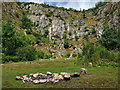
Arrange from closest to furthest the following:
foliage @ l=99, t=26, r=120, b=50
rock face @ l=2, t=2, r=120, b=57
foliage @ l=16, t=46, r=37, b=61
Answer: foliage @ l=16, t=46, r=37, b=61
foliage @ l=99, t=26, r=120, b=50
rock face @ l=2, t=2, r=120, b=57

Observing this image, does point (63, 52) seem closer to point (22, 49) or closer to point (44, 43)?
point (44, 43)

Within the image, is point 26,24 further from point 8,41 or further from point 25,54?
point 25,54

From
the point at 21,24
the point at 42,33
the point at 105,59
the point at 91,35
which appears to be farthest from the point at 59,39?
the point at 105,59

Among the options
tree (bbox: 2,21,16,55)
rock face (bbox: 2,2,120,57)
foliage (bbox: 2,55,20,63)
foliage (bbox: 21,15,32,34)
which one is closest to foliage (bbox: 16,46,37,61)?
foliage (bbox: 2,55,20,63)

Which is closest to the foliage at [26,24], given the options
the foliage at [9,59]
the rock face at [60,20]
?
the rock face at [60,20]

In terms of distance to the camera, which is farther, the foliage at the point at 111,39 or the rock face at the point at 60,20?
the rock face at the point at 60,20

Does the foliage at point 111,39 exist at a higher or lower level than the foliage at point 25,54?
higher

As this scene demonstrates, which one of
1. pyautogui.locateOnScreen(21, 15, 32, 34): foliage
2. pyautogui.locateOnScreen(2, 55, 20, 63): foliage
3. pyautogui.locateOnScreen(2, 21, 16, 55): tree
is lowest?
pyautogui.locateOnScreen(2, 55, 20, 63): foliage

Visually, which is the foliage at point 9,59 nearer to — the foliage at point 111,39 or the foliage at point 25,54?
the foliage at point 25,54

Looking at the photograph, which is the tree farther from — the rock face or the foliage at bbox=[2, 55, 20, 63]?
the rock face

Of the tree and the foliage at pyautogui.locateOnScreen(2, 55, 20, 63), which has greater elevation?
the tree

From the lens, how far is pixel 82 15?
217 ft

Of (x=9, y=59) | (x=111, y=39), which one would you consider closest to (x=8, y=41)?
(x=9, y=59)

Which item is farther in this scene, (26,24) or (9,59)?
(26,24)
